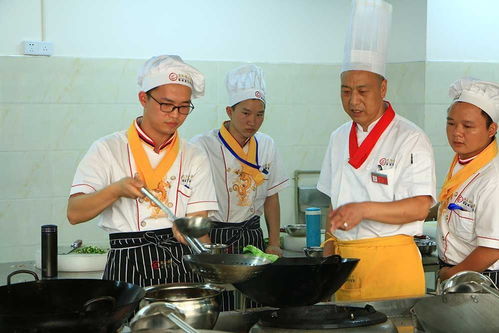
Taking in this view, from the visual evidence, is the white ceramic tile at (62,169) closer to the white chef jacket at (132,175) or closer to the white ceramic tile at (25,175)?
the white ceramic tile at (25,175)

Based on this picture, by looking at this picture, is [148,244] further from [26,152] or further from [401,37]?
[401,37]

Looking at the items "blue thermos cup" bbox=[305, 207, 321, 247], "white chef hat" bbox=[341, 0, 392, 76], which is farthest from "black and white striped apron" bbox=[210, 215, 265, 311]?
"white chef hat" bbox=[341, 0, 392, 76]

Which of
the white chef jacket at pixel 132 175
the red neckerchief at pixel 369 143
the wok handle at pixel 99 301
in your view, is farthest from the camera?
the red neckerchief at pixel 369 143

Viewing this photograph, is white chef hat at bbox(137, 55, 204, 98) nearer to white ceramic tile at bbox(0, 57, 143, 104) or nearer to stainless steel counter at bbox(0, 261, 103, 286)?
stainless steel counter at bbox(0, 261, 103, 286)

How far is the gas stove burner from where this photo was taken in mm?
A: 1859

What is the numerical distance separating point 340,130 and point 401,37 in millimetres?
2047

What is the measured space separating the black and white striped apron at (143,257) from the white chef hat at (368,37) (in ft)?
2.86

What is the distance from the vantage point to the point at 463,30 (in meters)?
4.59

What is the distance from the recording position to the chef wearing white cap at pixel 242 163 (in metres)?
3.42

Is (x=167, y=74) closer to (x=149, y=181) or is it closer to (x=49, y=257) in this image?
(x=149, y=181)

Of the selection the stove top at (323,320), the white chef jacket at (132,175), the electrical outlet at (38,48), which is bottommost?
the stove top at (323,320)

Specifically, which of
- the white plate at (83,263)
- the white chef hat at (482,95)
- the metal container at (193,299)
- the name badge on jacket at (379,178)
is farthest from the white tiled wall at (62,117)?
the metal container at (193,299)

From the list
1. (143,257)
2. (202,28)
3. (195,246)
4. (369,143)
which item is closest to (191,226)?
(195,246)

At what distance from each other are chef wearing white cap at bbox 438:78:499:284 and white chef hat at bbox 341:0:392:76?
378mm
